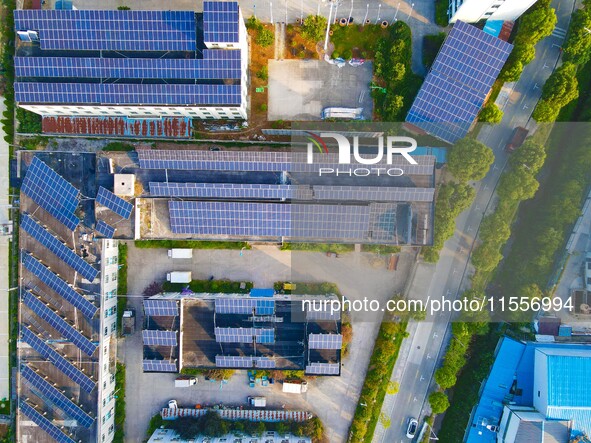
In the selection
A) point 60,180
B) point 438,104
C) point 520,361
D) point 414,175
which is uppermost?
point 438,104

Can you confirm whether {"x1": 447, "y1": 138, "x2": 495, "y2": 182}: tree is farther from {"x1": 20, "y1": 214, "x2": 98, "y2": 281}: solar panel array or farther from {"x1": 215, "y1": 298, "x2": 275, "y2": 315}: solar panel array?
{"x1": 20, "y1": 214, "x2": 98, "y2": 281}: solar panel array

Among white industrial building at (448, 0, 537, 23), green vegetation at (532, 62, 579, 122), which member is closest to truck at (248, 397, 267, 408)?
green vegetation at (532, 62, 579, 122)

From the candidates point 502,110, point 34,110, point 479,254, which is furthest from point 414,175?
point 34,110

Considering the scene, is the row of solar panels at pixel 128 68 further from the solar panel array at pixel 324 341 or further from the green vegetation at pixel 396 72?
the solar panel array at pixel 324 341

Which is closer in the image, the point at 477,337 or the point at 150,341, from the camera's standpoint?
the point at 150,341

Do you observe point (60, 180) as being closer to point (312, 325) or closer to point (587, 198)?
point (312, 325)

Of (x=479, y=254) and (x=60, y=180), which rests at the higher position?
(x=60, y=180)

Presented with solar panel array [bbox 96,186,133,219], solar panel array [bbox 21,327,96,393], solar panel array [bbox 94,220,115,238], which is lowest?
solar panel array [bbox 21,327,96,393]
